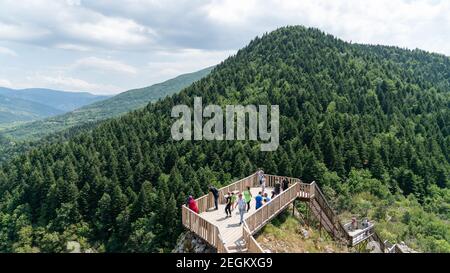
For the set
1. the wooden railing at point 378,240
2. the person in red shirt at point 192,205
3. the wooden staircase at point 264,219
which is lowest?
the wooden railing at point 378,240

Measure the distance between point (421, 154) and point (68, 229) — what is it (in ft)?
240

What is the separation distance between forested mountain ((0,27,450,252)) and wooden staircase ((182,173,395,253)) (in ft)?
67.3

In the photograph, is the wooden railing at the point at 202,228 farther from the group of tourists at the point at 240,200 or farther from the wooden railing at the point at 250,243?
the wooden railing at the point at 250,243

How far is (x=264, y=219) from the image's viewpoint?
90.7ft

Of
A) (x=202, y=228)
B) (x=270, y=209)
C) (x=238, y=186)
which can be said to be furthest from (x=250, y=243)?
(x=238, y=186)

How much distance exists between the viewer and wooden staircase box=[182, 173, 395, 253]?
72.9 ft

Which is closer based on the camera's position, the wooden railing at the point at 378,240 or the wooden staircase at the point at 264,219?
the wooden staircase at the point at 264,219

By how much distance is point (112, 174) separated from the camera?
80.9 meters

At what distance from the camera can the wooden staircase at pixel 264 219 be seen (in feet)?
72.9

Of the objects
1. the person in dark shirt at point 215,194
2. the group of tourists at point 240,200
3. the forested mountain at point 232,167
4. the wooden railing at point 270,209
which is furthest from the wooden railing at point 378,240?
the person in dark shirt at point 215,194

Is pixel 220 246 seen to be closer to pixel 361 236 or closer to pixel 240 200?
pixel 240 200

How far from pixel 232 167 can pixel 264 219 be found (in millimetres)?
49299

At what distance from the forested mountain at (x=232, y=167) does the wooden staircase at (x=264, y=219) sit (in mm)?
20521
